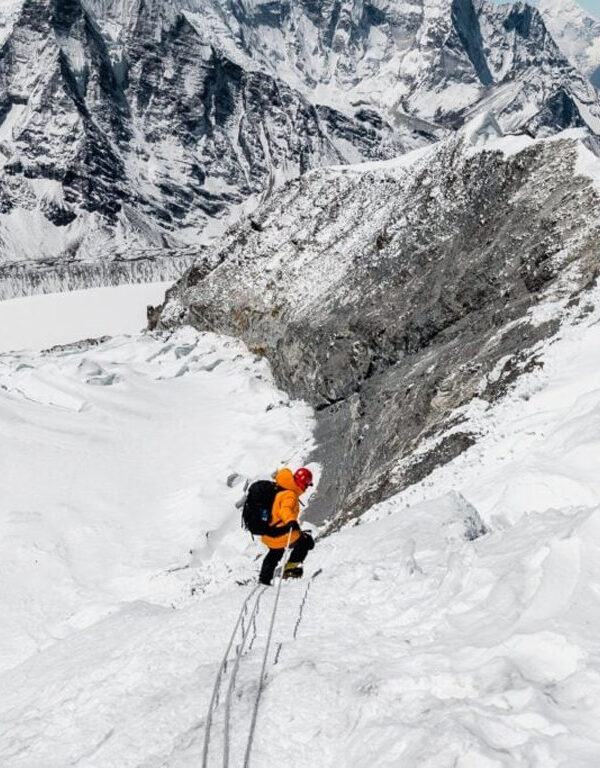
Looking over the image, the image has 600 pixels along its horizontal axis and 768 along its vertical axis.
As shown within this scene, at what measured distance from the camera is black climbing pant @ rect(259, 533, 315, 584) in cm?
1063

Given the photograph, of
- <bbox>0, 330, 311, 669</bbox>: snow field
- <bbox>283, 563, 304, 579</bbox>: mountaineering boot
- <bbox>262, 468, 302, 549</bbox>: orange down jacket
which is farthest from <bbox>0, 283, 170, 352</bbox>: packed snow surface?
<bbox>283, 563, 304, 579</bbox>: mountaineering boot

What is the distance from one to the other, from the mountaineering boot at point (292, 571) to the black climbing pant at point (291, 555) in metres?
0.20

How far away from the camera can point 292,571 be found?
414 inches

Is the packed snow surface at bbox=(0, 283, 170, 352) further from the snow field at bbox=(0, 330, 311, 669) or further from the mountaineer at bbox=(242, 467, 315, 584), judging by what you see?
the mountaineer at bbox=(242, 467, 315, 584)

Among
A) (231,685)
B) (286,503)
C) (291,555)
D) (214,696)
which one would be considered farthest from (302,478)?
(214,696)

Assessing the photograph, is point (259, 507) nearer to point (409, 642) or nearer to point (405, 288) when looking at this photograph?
point (409, 642)

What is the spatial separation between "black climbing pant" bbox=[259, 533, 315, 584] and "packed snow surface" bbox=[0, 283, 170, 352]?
7377 cm

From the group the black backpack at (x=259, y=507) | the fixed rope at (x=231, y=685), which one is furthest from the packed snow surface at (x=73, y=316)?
the fixed rope at (x=231, y=685)

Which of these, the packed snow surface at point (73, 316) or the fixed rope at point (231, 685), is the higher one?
the packed snow surface at point (73, 316)

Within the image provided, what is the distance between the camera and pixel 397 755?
5496 mm

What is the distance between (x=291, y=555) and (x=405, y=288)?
27.4 m

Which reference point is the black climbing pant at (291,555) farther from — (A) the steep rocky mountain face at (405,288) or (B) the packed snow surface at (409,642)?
(A) the steep rocky mountain face at (405,288)

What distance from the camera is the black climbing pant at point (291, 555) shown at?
10633mm

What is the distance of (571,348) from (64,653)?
13728mm
